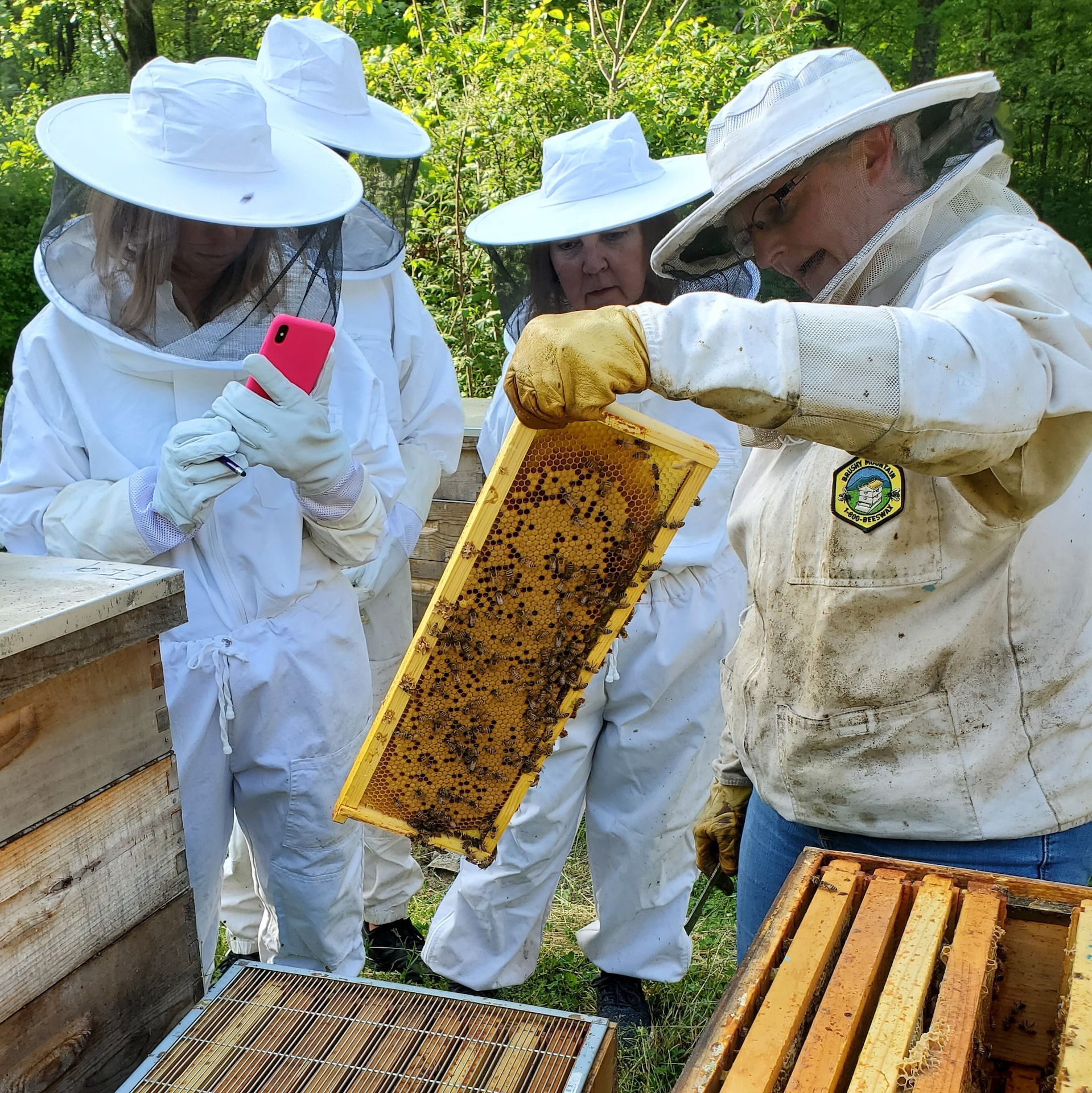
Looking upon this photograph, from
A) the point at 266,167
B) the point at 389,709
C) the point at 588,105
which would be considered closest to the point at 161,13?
the point at 588,105

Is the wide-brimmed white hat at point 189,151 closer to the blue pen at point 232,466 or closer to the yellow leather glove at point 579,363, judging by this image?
the blue pen at point 232,466

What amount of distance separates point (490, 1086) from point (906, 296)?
4.21ft

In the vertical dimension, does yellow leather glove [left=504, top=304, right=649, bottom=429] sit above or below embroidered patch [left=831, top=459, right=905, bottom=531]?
above

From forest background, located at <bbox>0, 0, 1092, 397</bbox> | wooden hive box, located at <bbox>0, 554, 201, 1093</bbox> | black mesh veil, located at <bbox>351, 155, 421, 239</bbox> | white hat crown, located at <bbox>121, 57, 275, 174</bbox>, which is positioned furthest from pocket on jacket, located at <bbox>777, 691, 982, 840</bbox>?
forest background, located at <bbox>0, 0, 1092, 397</bbox>

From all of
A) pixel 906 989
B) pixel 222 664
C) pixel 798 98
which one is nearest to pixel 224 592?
pixel 222 664

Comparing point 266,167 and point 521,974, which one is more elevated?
point 266,167

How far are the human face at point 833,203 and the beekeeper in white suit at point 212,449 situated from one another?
3.49ft

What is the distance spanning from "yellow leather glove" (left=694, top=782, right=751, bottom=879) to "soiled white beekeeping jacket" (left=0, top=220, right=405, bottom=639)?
1027mm

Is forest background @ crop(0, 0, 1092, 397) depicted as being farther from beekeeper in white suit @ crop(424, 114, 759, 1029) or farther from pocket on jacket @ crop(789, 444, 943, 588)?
pocket on jacket @ crop(789, 444, 943, 588)

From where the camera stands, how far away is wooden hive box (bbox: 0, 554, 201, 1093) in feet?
4.77

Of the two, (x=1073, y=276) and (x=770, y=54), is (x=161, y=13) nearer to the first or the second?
(x=770, y=54)

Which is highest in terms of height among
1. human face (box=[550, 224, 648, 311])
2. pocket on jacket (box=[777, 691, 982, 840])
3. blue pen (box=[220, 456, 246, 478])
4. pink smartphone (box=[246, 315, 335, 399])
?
pink smartphone (box=[246, 315, 335, 399])

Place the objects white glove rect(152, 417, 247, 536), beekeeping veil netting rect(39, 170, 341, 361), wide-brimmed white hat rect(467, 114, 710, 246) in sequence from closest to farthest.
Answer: white glove rect(152, 417, 247, 536)
beekeeping veil netting rect(39, 170, 341, 361)
wide-brimmed white hat rect(467, 114, 710, 246)

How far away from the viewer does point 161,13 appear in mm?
16500
